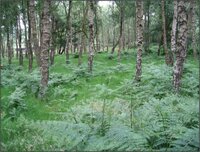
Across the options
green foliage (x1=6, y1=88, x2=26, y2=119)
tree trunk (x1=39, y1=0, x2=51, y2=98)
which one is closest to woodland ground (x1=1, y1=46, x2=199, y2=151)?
green foliage (x1=6, y1=88, x2=26, y2=119)

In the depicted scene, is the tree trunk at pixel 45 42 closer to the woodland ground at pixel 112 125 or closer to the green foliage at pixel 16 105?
the woodland ground at pixel 112 125

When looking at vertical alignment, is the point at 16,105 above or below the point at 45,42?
below

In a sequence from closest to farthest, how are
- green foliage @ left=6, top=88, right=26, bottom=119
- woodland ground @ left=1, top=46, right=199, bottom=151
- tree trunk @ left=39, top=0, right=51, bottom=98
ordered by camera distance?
woodland ground @ left=1, top=46, right=199, bottom=151 → green foliage @ left=6, top=88, right=26, bottom=119 → tree trunk @ left=39, top=0, right=51, bottom=98

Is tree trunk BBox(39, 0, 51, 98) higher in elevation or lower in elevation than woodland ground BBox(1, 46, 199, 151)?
higher

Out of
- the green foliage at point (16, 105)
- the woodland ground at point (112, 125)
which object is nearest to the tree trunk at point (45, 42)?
the woodland ground at point (112, 125)

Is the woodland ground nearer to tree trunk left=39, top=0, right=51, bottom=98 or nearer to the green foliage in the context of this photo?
the green foliage

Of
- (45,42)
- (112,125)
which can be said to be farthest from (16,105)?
(112,125)

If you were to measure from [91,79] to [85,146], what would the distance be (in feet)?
43.3

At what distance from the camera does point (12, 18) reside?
35.7 m

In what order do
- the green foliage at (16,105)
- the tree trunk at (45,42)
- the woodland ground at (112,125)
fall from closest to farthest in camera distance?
the woodland ground at (112,125) → the green foliage at (16,105) → the tree trunk at (45,42)

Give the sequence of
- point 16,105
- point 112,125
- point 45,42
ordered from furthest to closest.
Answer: point 45,42 → point 16,105 → point 112,125

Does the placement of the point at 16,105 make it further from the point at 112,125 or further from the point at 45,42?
the point at 112,125

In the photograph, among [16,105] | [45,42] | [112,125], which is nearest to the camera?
[112,125]

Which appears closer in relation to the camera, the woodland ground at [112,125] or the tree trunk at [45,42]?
the woodland ground at [112,125]
